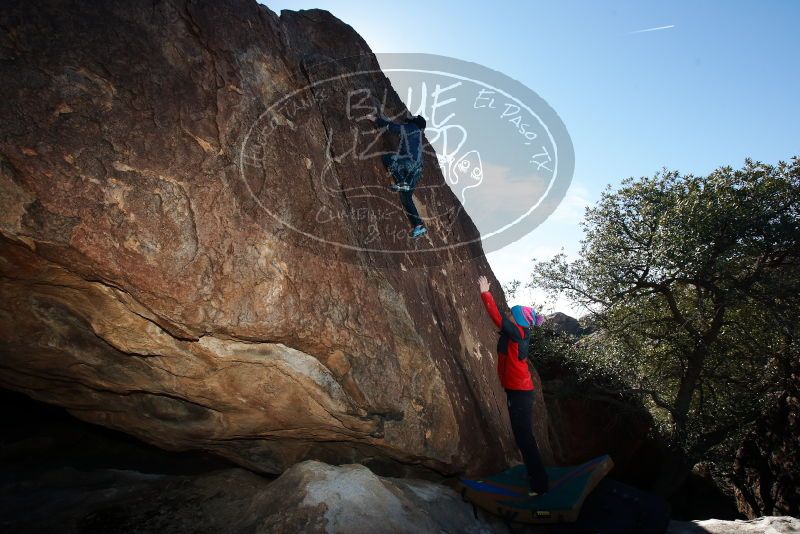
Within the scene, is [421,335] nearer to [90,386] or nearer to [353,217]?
[353,217]

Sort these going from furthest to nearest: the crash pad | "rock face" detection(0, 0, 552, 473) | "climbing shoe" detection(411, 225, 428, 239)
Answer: "climbing shoe" detection(411, 225, 428, 239), the crash pad, "rock face" detection(0, 0, 552, 473)

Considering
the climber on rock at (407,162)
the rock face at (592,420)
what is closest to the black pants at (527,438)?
the climber on rock at (407,162)

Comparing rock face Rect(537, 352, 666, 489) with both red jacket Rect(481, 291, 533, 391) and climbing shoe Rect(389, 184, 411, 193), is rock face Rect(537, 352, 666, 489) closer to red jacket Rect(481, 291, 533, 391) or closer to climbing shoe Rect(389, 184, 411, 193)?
red jacket Rect(481, 291, 533, 391)

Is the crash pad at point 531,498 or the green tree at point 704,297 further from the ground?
the green tree at point 704,297

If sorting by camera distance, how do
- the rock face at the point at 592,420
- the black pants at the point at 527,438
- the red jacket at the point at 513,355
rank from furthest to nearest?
1. the rock face at the point at 592,420
2. the red jacket at the point at 513,355
3. the black pants at the point at 527,438

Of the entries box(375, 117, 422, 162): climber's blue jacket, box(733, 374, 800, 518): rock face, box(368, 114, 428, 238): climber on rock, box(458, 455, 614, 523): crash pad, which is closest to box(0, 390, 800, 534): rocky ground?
box(458, 455, 614, 523): crash pad

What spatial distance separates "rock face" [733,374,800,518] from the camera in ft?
37.2

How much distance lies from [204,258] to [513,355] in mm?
3982

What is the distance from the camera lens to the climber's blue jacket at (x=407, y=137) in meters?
6.95

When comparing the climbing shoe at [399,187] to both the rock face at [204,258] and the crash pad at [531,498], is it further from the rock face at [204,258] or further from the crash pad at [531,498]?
the crash pad at [531,498]

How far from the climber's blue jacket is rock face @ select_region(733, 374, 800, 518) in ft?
41.0

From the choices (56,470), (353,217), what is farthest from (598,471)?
(56,470)

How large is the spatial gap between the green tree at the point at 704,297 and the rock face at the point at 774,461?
843 mm

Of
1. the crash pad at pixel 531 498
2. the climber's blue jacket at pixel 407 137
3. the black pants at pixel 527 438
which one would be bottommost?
the crash pad at pixel 531 498
